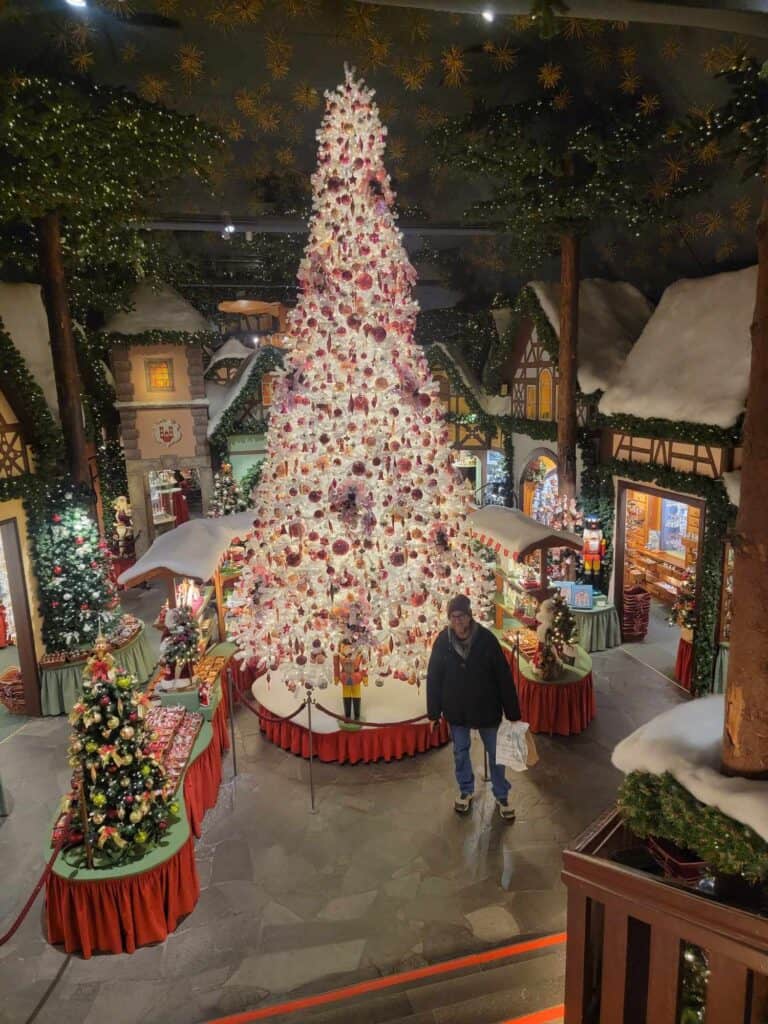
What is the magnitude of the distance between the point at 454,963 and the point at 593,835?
1.87 m

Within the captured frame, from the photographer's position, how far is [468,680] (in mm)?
5453

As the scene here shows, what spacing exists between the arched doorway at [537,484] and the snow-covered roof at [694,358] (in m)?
4.53

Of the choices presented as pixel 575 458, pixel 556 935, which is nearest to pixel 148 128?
pixel 575 458

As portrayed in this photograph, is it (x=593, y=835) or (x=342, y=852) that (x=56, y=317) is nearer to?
(x=342, y=852)

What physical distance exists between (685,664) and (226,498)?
438 inches

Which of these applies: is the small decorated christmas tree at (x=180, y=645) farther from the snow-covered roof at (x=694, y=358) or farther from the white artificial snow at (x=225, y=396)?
the white artificial snow at (x=225, y=396)

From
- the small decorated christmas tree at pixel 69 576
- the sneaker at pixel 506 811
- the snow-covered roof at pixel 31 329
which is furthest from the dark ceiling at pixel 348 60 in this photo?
the sneaker at pixel 506 811

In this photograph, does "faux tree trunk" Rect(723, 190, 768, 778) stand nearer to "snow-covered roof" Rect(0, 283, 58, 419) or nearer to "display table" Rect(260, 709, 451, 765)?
"display table" Rect(260, 709, 451, 765)

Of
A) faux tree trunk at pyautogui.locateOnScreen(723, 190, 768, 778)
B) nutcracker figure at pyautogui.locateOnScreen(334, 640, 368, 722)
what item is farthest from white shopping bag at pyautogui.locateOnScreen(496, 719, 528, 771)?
faux tree trunk at pyautogui.locateOnScreen(723, 190, 768, 778)

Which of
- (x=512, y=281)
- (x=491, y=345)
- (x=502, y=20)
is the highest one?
(x=502, y=20)

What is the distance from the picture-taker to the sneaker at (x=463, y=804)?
232 inches

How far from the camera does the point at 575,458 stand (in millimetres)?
11008

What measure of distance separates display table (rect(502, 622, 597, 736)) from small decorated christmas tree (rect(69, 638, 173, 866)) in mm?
4422

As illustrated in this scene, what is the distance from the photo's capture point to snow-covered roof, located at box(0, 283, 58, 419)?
9.31 m
